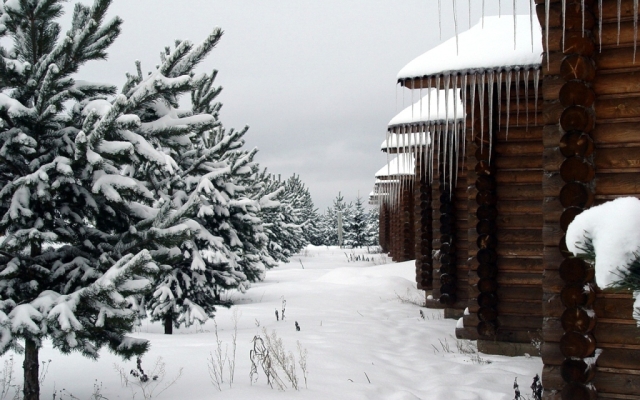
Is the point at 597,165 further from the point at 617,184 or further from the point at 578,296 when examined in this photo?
the point at 578,296

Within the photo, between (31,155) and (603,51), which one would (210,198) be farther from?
(603,51)

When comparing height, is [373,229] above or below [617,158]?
below

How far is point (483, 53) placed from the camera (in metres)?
7.59

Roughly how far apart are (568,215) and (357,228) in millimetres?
53598

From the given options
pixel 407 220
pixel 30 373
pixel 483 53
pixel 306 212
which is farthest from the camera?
pixel 306 212

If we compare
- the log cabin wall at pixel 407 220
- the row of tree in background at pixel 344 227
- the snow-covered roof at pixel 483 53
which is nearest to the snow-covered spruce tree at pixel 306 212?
the row of tree in background at pixel 344 227

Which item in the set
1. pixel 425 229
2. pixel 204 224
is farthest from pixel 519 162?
pixel 425 229

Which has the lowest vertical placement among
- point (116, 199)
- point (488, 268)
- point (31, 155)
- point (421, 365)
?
point (421, 365)

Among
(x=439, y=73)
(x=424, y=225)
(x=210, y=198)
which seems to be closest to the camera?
(x=439, y=73)

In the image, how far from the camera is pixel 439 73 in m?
7.61

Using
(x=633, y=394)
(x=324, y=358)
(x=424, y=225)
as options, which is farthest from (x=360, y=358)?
(x=424, y=225)

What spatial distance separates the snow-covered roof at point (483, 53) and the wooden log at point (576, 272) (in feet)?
11.0

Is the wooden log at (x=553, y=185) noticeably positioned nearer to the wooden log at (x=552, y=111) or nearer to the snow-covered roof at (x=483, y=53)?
the wooden log at (x=552, y=111)

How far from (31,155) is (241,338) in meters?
4.44
